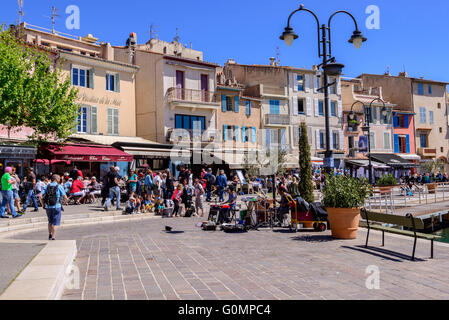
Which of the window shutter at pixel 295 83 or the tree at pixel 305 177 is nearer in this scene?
the tree at pixel 305 177

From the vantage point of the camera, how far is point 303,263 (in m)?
6.34

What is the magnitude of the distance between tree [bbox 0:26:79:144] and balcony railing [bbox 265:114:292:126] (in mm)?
17793

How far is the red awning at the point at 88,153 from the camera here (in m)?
19.2

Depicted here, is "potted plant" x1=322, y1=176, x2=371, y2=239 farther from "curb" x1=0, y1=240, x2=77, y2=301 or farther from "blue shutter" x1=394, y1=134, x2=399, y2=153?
"blue shutter" x1=394, y1=134, x2=399, y2=153

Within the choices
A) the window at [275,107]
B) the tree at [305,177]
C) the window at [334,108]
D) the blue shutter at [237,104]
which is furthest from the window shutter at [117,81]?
the window at [334,108]

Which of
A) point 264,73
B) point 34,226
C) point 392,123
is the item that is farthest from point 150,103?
point 392,123

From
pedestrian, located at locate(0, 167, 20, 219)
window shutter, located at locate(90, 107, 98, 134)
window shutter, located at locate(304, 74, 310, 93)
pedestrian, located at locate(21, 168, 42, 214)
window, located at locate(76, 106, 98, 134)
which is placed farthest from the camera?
window shutter, located at locate(304, 74, 310, 93)

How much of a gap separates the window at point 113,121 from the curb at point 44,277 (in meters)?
19.3

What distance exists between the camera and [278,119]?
114 feet

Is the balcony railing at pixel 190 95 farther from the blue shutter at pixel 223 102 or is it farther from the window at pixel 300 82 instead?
the window at pixel 300 82

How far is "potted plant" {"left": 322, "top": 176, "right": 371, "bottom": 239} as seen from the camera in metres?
8.66

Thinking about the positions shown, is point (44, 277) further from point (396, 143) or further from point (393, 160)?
point (396, 143)

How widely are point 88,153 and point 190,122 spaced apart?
977cm

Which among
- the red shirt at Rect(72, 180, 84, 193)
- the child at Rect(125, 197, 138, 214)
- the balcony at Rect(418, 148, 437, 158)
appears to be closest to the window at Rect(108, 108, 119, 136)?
the red shirt at Rect(72, 180, 84, 193)
